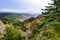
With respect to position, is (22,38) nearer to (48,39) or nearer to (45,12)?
(45,12)

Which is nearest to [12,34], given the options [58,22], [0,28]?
[0,28]

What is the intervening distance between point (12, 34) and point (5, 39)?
2257 millimetres

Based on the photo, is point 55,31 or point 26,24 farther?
point 26,24

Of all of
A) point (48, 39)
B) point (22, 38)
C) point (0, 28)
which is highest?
point (48, 39)

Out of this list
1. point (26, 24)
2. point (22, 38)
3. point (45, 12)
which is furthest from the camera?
point (26, 24)

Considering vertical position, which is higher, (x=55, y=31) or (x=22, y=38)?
(x=55, y=31)

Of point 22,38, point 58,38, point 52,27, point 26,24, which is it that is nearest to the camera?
point 58,38

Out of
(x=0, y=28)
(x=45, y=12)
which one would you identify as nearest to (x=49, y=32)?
(x=45, y=12)

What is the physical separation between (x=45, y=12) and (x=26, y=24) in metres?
A: 11.5

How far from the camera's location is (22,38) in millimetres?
33562

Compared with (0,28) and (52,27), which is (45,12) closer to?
(0,28)

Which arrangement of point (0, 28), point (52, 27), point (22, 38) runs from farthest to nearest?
point (22, 38) → point (0, 28) → point (52, 27)

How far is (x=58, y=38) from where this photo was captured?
18062 millimetres

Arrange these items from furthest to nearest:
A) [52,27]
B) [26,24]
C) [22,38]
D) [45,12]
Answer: [26,24] < [22,38] < [45,12] < [52,27]
